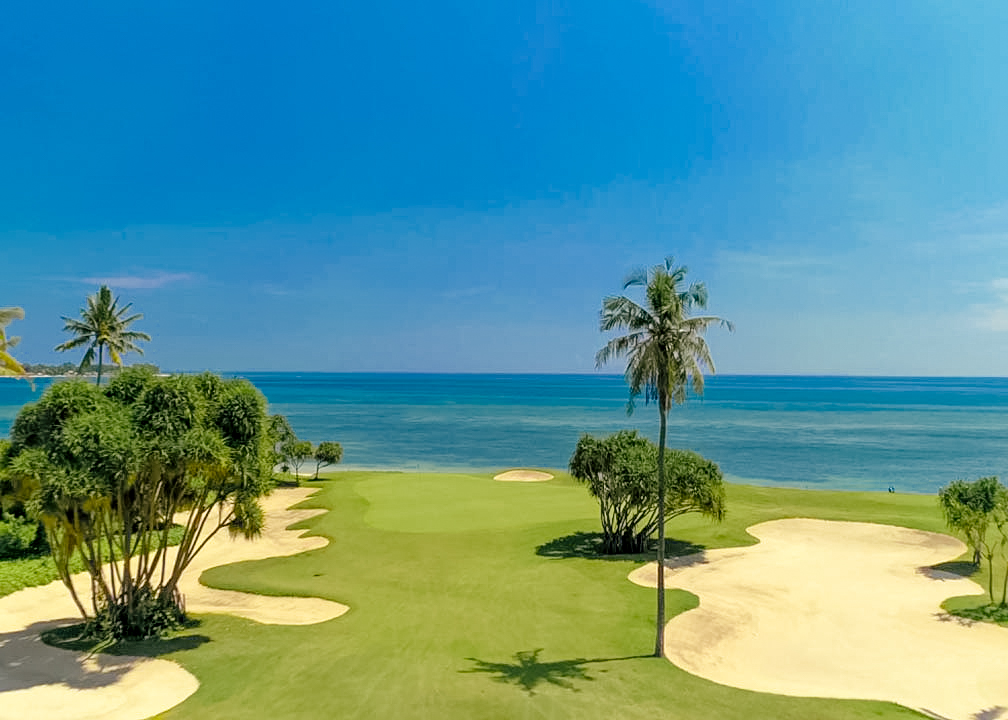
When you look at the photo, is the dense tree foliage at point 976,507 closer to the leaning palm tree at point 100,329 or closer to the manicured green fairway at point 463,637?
the manicured green fairway at point 463,637

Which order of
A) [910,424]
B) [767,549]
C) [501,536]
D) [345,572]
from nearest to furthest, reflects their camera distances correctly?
[345,572] → [767,549] → [501,536] → [910,424]

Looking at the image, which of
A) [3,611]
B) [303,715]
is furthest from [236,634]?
[3,611]

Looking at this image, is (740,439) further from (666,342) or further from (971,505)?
(666,342)

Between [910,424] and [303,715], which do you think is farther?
[910,424]

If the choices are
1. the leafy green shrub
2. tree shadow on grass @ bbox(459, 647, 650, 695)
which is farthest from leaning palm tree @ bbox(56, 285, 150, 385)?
tree shadow on grass @ bbox(459, 647, 650, 695)

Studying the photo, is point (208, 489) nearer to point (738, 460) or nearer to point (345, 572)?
point (345, 572)

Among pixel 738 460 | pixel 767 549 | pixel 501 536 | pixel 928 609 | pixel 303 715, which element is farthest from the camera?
pixel 738 460

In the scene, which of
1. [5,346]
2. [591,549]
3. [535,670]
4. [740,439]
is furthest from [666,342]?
[740,439]
